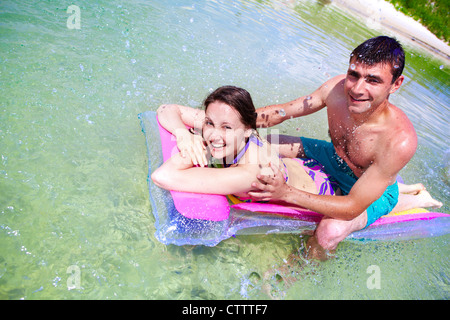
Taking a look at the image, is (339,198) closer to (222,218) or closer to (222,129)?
(222,218)

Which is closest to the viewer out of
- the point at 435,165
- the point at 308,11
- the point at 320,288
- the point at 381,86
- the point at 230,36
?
the point at 381,86

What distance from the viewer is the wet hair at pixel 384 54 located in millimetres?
2484

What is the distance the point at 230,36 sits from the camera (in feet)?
21.5

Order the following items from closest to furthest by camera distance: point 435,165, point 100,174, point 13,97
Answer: point 100,174 → point 13,97 → point 435,165

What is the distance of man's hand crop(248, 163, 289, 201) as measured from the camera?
236 centimetres

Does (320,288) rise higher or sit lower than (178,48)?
lower

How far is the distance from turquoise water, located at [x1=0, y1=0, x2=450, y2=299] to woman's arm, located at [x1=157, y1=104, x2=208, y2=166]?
1.68ft

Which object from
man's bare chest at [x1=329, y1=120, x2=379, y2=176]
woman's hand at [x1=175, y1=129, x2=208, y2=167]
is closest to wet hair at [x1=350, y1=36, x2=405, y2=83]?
man's bare chest at [x1=329, y1=120, x2=379, y2=176]

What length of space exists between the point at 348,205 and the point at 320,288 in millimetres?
745

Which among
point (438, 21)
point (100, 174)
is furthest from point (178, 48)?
point (438, 21)

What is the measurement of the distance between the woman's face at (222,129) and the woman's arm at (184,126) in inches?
5.1

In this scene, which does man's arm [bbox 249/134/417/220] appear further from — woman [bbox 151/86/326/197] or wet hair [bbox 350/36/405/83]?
wet hair [bbox 350/36/405/83]

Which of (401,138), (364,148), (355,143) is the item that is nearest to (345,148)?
(355,143)

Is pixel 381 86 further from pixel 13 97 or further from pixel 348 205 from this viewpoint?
pixel 13 97
